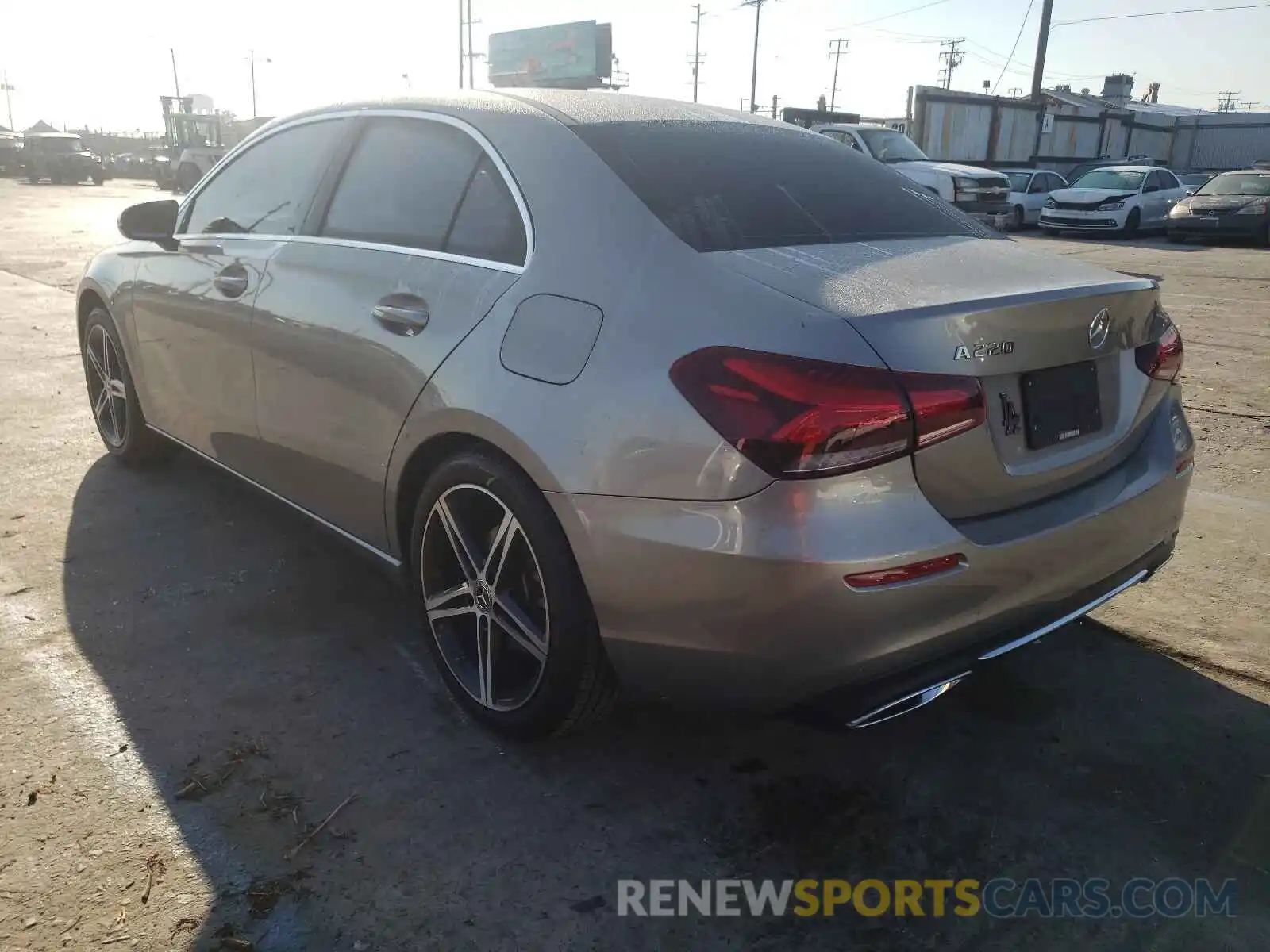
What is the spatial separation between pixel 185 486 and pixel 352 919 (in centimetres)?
310

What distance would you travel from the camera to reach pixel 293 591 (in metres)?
A: 3.54

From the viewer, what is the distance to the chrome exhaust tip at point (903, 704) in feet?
6.77

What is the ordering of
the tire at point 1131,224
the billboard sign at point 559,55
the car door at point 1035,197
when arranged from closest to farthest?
→ 1. the tire at point 1131,224
2. the car door at point 1035,197
3. the billboard sign at point 559,55

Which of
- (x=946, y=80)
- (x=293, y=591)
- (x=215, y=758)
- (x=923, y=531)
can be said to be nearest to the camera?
(x=923, y=531)

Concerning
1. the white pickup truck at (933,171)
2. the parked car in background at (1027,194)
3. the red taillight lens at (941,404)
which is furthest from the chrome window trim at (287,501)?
the parked car in background at (1027,194)

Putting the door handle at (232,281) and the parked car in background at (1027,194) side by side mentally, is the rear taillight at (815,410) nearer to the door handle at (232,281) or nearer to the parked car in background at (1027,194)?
the door handle at (232,281)

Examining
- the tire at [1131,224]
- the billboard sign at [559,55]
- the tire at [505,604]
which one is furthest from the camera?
the billboard sign at [559,55]

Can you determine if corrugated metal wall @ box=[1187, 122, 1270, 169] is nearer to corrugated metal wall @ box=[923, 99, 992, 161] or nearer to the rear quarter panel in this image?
corrugated metal wall @ box=[923, 99, 992, 161]

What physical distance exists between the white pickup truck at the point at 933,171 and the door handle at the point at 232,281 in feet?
51.0

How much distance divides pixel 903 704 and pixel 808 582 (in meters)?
0.39

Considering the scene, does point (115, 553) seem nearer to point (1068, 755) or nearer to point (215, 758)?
point (215, 758)

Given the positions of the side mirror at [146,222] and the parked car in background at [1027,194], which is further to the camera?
the parked car in background at [1027,194]

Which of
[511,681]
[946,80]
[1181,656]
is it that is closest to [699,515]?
[511,681]

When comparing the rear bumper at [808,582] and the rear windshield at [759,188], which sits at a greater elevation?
the rear windshield at [759,188]
